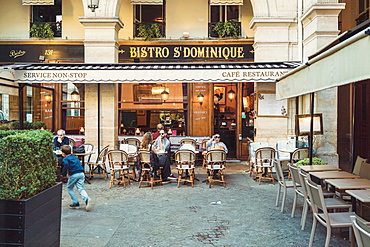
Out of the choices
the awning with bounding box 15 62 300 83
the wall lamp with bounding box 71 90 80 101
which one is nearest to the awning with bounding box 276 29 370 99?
the awning with bounding box 15 62 300 83

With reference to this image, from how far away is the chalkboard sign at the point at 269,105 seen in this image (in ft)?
36.0

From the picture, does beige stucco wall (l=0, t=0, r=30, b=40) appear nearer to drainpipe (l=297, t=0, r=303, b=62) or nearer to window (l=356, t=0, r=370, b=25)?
drainpipe (l=297, t=0, r=303, b=62)

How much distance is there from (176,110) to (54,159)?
10.6 metres

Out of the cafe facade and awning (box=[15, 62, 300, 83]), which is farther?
the cafe facade

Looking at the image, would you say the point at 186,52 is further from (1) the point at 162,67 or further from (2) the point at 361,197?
(2) the point at 361,197

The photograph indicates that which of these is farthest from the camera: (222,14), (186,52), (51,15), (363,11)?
(51,15)

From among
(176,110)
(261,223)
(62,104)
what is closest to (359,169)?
(261,223)

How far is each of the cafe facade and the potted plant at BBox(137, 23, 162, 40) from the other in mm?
212

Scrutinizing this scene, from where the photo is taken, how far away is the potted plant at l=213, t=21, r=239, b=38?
1342 centimetres

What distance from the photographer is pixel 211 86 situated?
14445 mm

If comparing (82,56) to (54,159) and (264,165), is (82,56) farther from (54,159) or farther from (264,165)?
(54,159)

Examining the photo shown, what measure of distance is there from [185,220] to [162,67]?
579 centimetres

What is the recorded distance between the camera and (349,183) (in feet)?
16.2

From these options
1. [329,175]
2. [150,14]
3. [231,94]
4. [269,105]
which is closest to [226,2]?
[150,14]
